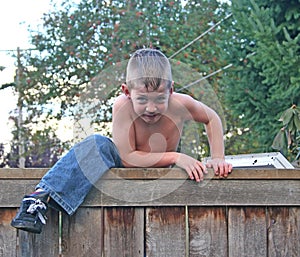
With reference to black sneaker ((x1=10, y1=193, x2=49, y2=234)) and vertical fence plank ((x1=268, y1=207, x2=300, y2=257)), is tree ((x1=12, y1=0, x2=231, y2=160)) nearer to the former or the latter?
vertical fence plank ((x1=268, y1=207, x2=300, y2=257))

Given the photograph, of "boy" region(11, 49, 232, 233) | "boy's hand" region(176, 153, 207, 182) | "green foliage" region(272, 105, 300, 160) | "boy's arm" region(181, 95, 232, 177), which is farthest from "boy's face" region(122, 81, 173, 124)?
"green foliage" region(272, 105, 300, 160)

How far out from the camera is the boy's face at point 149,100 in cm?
200

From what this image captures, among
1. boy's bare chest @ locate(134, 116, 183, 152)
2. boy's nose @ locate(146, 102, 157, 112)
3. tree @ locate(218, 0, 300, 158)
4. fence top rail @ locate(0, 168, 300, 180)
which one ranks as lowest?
fence top rail @ locate(0, 168, 300, 180)

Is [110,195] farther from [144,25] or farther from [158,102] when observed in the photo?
[144,25]

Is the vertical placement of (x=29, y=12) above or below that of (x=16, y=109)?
above

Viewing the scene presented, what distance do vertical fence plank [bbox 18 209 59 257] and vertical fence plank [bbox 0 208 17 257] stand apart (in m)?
0.02

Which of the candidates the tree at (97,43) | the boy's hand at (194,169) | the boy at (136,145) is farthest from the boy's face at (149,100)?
the tree at (97,43)

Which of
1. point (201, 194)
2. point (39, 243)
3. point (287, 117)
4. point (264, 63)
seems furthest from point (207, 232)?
point (264, 63)

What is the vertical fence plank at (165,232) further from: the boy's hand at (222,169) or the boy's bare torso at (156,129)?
the boy's bare torso at (156,129)

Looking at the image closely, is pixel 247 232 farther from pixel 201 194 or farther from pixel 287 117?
pixel 287 117

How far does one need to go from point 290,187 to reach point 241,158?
1.75ft

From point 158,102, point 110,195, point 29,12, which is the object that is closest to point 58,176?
point 110,195

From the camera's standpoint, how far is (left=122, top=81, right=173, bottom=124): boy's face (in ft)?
6.57

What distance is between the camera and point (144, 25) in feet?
26.0
